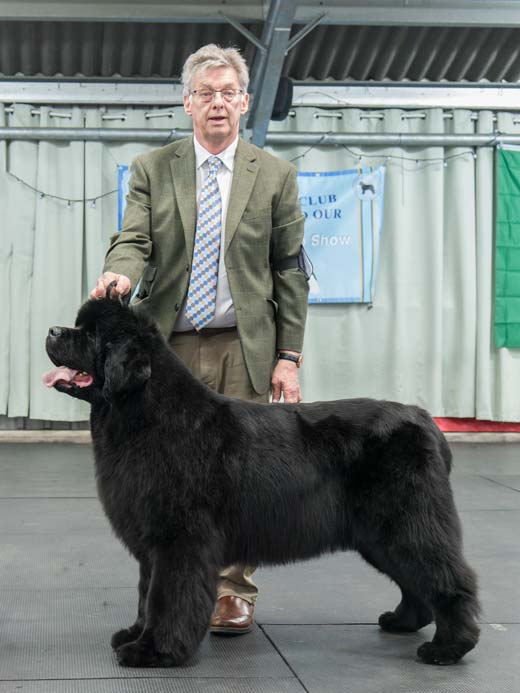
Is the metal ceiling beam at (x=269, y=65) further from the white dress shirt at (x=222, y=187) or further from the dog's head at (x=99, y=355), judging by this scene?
the dog's head at (x=99, y=355)

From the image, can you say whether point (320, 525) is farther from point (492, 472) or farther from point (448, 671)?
point (492, 472)

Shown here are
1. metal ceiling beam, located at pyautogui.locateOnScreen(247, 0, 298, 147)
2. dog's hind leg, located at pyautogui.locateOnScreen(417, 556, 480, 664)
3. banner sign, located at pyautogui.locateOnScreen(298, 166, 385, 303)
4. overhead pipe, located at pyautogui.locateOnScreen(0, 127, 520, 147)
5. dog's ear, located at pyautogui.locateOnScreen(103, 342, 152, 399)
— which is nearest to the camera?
dog's ear, located at pyautogui.locateOnScreen(103, 342, 152, 399)

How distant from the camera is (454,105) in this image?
864 centimetres

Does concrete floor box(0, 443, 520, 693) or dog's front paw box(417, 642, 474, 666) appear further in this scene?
dog's front paw box(417, 642, 474, 666)

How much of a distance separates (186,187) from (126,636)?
1625 mm

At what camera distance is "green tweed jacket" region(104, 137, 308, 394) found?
3.40 m

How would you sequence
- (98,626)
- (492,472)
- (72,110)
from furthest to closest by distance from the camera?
(72,110) → (492,472) → (98,626)

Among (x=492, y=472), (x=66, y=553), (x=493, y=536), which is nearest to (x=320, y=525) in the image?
(x=66, y=553)

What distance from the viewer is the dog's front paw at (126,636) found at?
301cm

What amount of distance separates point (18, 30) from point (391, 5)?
3.21m

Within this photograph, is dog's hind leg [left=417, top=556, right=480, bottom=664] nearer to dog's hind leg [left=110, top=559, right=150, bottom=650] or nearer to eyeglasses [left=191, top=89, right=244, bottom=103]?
dog's hind leg [left=110, top=559, right=150, bottom=650]

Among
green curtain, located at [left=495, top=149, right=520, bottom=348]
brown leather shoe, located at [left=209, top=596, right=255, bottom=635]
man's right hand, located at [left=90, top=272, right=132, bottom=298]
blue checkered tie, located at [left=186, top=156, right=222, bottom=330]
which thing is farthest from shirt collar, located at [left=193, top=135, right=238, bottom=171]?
green curtain, located at [left=495, top=149, right=520, bottom=348]

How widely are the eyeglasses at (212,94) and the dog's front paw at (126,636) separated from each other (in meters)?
1.87

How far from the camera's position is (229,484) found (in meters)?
2.87
